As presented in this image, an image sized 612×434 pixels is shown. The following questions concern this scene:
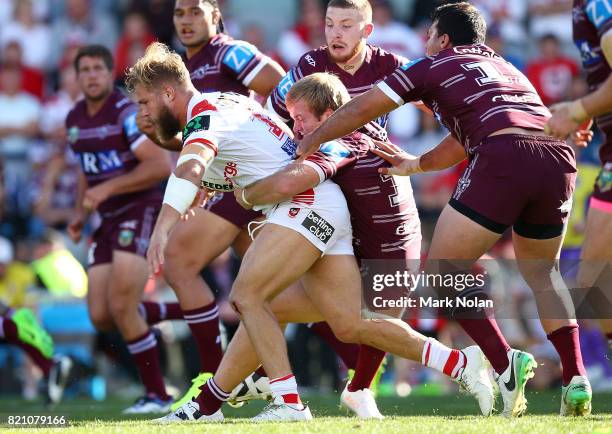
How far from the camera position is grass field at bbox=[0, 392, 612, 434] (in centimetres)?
552

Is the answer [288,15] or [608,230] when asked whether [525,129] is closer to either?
[608,230]

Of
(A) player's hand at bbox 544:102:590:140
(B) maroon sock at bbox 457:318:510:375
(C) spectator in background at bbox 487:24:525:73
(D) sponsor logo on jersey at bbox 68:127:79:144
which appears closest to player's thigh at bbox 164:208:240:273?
(D) sponsor logo on jersey at bbox 68:127:79:144

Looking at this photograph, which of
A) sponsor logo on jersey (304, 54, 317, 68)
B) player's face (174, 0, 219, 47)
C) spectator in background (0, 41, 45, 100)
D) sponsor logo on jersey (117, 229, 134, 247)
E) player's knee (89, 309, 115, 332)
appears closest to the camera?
sponsor logo on jersey (304, 54, 317, 68)

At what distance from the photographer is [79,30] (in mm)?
15547

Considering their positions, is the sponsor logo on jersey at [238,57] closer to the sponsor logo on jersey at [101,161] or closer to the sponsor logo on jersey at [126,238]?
the sponsor logo on jersey at [101,161]

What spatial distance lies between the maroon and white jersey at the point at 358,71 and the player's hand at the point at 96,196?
6.68 ft

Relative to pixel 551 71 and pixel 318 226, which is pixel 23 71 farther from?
pixel 318 226

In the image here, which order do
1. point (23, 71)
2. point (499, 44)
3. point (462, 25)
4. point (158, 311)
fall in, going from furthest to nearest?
point (23, 71), point (499, 44), point (158, 311), point (462, 25)

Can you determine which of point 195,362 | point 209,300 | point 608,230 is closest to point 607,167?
point 608,230

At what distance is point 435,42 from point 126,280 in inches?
133

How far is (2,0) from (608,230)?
464 inches

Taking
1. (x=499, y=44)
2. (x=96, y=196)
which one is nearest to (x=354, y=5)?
(x=96, y=196)

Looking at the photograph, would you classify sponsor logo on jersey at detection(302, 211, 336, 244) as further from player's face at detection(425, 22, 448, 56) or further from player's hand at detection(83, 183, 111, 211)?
player's hand at detection(83, 183, 111, 211)

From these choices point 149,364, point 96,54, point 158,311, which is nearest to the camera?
point 149,364
